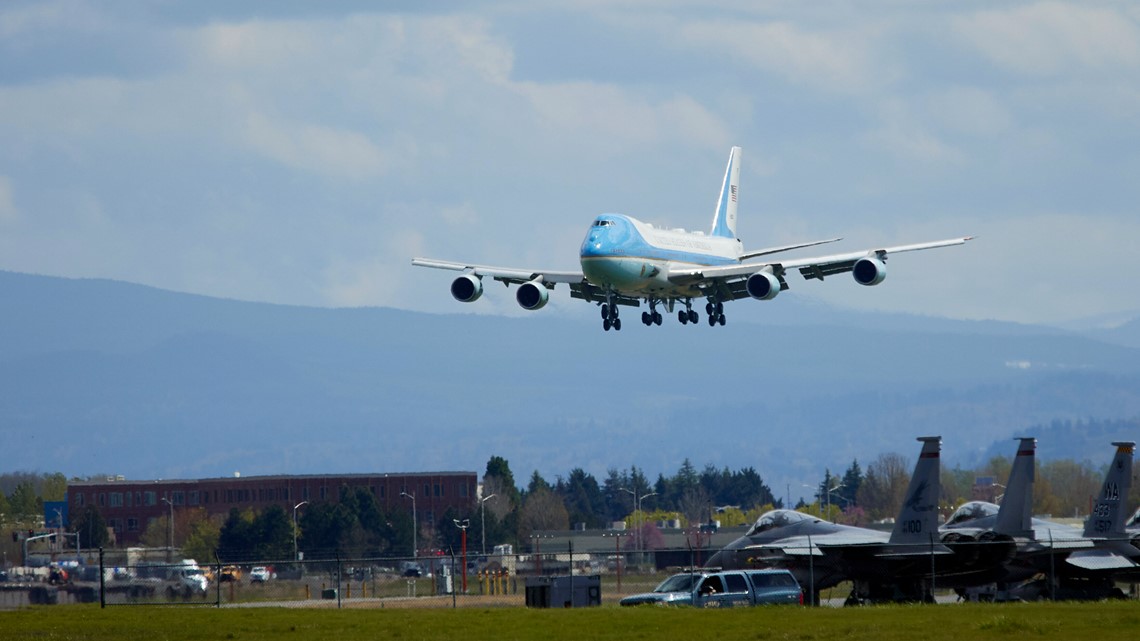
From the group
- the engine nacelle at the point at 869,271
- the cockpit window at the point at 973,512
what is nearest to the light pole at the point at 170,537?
the engine nacelle at the point at 869,271

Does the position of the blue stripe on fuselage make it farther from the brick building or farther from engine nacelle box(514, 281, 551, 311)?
the brick building

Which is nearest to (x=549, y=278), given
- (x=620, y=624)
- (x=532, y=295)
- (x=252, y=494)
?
(x=532, y=295)

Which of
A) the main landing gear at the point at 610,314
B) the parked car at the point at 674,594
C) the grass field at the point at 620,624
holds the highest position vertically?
the main landing gear at the point at 610,314

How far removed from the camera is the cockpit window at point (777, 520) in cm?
5303

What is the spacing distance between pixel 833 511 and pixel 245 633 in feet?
423

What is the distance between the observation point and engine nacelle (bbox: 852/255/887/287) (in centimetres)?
7156

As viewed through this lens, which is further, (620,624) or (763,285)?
(763,285)

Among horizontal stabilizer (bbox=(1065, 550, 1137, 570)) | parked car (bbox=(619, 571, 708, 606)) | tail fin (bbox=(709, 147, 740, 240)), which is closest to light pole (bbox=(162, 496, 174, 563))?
tail fin (bbox=(709, 147, 740, 240))

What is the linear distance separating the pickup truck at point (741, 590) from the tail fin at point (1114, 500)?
1146 centimetres

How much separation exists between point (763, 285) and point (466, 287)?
12346mm

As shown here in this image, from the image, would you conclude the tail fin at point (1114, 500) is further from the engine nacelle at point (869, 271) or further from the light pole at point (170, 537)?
the light pole at point (170, 537)

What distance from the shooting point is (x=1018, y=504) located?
4691cm

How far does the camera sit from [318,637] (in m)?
36.5

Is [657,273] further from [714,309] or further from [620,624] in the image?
[620,624]
